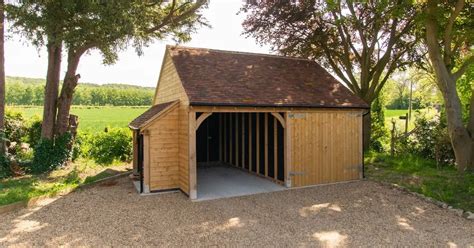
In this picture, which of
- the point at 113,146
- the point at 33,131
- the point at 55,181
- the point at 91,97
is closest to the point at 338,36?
the point at 113,146

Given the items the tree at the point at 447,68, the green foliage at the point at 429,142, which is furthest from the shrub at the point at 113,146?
the green foliage at the point at 429,142

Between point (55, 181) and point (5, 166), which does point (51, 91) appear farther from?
point (55, 181)

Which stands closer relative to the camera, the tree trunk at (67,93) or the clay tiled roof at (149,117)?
the clay tiled roof at (149,117)

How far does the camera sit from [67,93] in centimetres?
1336

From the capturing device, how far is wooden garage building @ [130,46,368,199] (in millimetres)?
9102

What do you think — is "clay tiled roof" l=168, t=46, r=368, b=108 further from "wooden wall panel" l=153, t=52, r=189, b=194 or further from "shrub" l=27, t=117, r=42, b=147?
"shrub" l=27, t=117, r=42, b=147

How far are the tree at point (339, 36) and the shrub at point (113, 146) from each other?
7880 mm

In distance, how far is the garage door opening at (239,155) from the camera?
998 centimetres

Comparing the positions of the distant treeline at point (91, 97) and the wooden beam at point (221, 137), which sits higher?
the distant treeline at point (91, 97)

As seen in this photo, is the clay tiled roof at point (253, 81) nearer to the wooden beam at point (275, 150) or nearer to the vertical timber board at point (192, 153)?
the vertical timber board at point (192, 153)

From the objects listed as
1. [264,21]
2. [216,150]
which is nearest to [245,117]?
[216,150]

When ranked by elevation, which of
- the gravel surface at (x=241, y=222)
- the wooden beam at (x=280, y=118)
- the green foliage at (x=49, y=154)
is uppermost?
the wooden beam at (x=280, y=118)

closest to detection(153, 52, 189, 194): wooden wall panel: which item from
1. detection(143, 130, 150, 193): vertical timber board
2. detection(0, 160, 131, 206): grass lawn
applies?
detection(143, 130, 150, 193): vertical timber board

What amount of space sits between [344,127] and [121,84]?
125m
